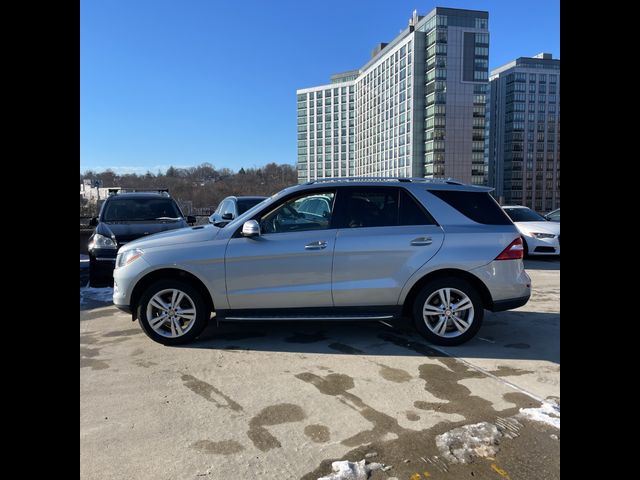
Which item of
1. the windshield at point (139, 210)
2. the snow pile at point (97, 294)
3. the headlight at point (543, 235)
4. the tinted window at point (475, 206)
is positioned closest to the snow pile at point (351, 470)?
the tinted window at point (475, 206)

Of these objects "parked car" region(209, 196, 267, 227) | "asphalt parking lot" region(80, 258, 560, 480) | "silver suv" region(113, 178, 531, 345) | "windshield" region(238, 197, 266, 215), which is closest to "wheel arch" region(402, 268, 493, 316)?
"silver suv" region(113, 178, 531, 345)

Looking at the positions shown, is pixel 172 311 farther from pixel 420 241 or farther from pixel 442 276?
pixel 442 276

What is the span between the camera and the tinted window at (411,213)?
17.3 ft

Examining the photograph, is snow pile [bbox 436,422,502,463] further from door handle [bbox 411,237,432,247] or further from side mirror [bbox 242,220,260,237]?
side mirror [bbox 242,220,260,237]

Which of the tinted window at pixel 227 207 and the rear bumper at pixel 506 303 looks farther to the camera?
the tinted window at pixel 227 207

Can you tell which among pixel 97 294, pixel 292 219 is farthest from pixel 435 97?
pixel 292 219

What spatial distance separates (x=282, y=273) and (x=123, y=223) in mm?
5029

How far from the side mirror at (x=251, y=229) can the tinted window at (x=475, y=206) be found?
202cm

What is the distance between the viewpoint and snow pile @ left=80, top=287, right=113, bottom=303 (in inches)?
313

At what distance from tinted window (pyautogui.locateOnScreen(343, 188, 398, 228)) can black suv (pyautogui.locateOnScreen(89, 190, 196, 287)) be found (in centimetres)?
454

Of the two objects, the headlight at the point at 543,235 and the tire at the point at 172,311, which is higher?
the headlight at the point at 543,235

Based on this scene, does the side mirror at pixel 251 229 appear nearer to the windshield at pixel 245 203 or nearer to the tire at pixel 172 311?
the tire at pixel 172 311
